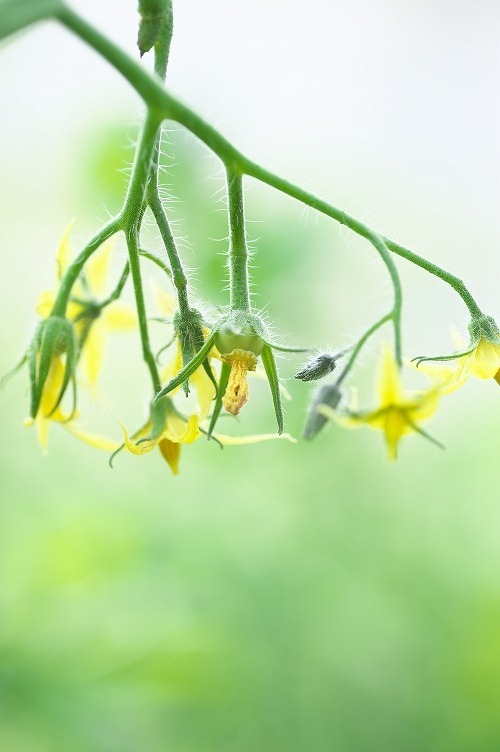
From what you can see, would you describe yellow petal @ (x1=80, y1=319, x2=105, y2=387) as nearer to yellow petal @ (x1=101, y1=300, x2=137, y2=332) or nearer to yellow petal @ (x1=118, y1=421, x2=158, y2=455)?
yellow petal @ (x1=101, y1=300, x2=137, y2=332)

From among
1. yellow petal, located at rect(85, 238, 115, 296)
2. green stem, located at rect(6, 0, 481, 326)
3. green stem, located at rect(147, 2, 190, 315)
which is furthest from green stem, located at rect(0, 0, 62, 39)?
yellow petal, located at rect(85, 238, 115, 296)

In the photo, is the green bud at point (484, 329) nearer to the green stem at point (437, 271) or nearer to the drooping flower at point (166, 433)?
the green stem at point (437, 271)

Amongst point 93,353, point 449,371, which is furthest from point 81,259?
point 449,371

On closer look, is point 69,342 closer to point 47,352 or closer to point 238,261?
point 47,352

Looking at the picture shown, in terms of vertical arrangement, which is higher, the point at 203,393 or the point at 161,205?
the point at 161,205

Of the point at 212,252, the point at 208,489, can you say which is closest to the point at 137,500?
the point at 208,489

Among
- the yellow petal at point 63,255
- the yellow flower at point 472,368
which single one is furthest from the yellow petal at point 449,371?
the yellow petal at point 63,255
